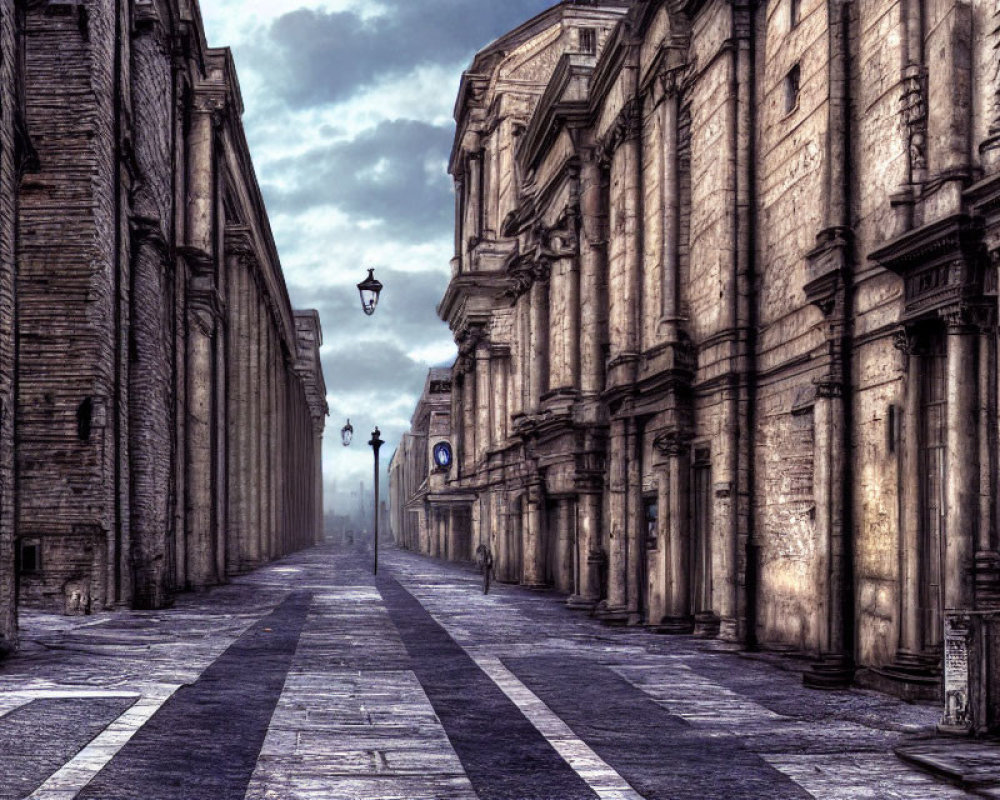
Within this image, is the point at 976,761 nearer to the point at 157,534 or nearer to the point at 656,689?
the point at 656,689

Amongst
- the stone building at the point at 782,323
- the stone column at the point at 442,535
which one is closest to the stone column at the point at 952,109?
the stone building at the point at 782,323

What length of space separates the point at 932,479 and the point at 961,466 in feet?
3.84

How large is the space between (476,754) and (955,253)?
6.51 metres

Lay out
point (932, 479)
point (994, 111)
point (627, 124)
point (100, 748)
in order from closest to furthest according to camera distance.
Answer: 1. point (100, 748)
2. point (994, 111)
3. point (932, 479)
4. point (627, 124)

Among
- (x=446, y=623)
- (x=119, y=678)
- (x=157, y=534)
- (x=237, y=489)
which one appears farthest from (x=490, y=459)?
(x=119, y=678)

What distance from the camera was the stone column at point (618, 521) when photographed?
81.6ft

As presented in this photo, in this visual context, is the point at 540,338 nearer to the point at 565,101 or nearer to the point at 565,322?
the point at 565,322

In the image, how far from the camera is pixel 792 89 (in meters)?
18.0

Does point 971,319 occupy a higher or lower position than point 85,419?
higher

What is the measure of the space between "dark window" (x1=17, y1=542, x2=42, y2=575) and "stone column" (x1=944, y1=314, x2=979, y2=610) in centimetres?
1614

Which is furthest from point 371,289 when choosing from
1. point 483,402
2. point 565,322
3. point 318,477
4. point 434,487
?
point 318,477

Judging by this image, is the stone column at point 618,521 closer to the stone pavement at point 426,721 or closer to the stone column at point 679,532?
the stone column at point 679,532

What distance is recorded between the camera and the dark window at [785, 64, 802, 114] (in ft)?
58.1

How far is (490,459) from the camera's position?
50469mm
